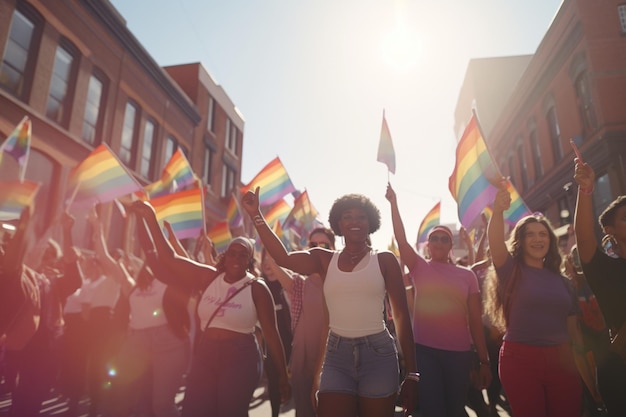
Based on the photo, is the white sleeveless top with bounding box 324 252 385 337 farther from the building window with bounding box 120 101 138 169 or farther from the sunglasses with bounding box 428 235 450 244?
the building window with bounding box 120 101 138 169

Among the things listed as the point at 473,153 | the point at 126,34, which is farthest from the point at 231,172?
the point at 473,153

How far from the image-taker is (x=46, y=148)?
1269cm

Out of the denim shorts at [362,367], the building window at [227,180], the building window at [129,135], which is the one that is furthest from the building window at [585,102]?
the building window at [227,180]

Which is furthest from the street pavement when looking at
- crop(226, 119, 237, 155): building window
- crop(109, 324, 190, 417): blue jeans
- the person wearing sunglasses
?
crop(226, 119, 237, 155): building window

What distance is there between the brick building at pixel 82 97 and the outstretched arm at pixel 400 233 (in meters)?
11.1

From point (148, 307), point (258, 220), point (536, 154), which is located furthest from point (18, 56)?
point (536, 154)

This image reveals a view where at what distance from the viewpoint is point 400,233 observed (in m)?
3.94

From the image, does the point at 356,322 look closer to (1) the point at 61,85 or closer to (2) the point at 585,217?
(2) the point at 585,217

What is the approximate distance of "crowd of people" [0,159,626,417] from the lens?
9.21ft

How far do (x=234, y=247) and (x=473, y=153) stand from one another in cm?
350

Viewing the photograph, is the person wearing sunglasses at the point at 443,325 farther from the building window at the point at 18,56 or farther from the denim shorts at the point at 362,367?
the building window at the point at 18,56

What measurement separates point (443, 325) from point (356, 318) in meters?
1.51

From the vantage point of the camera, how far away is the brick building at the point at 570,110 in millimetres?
15477

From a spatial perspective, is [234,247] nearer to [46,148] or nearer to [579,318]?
[579,318]
